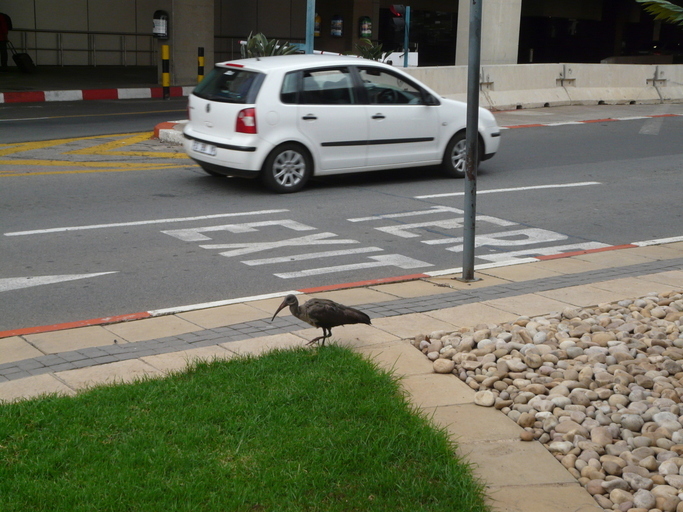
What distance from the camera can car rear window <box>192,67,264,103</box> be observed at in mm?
11641

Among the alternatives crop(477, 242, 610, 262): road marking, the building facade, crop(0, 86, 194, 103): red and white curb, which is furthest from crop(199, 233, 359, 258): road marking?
the building facade

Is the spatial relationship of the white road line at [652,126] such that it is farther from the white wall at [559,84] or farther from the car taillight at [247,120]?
the car taillight at [247,120]

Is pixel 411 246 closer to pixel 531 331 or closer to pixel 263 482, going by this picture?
pixel 531 331

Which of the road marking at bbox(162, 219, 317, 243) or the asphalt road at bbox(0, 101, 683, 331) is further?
the road marking at bbox(162, 219, 317, 243)

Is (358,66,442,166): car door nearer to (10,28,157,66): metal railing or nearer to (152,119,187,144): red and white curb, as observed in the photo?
(152,119,187,144): red and white curb

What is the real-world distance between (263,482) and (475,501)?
38.1 inches

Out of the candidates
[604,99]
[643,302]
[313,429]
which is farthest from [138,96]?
[313,429]

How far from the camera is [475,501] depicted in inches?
155

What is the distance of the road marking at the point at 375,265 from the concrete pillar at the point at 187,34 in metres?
18.7

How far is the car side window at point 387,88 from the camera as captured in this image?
12477mm

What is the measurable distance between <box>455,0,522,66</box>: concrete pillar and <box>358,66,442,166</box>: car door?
38.1 ft

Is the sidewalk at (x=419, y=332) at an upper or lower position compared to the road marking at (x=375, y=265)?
lower

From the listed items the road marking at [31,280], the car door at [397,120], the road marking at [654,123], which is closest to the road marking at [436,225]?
the car door at [397,120]

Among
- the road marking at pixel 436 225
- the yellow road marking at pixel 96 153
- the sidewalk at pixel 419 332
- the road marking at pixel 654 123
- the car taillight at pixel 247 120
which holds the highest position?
the car taillight at pixel 247 120
